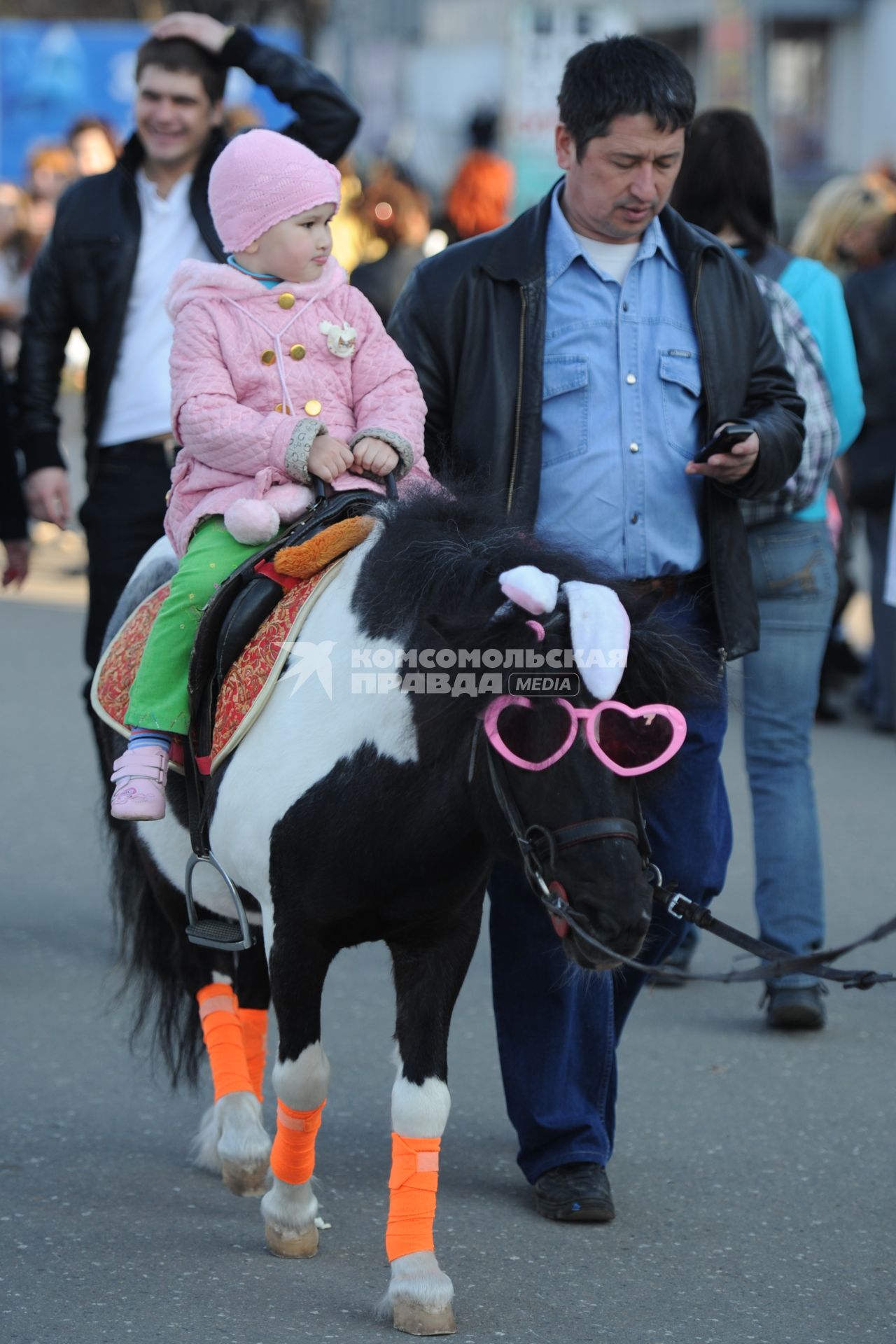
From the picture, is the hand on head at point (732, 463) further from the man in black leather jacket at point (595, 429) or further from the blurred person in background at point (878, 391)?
the blurred person in background at point (878, 391)

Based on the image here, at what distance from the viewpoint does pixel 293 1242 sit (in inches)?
144

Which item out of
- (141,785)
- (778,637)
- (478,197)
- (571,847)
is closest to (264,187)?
(141,785)

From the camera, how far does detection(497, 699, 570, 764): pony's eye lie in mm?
3014

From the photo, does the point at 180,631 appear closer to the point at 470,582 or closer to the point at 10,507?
the point at 470,582

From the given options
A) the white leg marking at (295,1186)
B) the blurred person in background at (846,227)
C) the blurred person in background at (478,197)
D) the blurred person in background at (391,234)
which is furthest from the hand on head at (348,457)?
the blurred person in background at (478,197)

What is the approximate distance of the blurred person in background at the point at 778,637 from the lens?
5359 millimetres

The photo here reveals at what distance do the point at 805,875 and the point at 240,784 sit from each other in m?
2.40

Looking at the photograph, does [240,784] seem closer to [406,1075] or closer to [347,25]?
[406,1075]

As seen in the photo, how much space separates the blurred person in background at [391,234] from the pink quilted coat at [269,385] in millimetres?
4539

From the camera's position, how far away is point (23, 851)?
6.97m

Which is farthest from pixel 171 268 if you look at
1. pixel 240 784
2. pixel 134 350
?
pixel 240 784

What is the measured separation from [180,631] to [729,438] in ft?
3.98

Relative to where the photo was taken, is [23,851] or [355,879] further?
[23,851]
